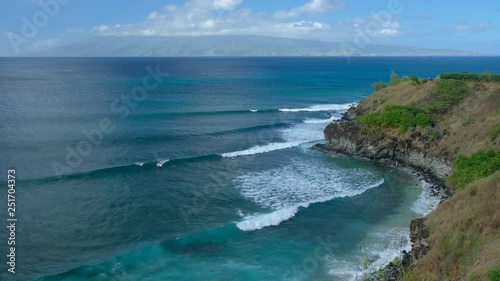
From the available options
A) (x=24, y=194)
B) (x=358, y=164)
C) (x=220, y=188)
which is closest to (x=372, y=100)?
(x=358, y=164)

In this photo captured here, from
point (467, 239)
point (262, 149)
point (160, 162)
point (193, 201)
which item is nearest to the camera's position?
point (467, 239)

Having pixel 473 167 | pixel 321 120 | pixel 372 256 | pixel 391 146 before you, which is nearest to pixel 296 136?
pixel 321 120

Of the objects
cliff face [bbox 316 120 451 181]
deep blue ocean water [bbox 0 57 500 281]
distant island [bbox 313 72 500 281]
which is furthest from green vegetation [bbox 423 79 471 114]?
deep blue ocean water [bbox 0 57 500 281]

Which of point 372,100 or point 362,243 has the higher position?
point 372,100

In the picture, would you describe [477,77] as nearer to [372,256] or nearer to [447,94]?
[447,94]

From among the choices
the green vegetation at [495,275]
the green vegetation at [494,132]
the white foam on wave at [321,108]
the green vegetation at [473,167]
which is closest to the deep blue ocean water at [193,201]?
the green vegetation at [473,167]

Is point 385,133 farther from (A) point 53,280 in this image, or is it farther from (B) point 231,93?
(B) point 231,93

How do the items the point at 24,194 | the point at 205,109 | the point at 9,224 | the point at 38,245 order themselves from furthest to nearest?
the point at 205,109
the point at 24,194
the point at 9,224
the point at 38,245
